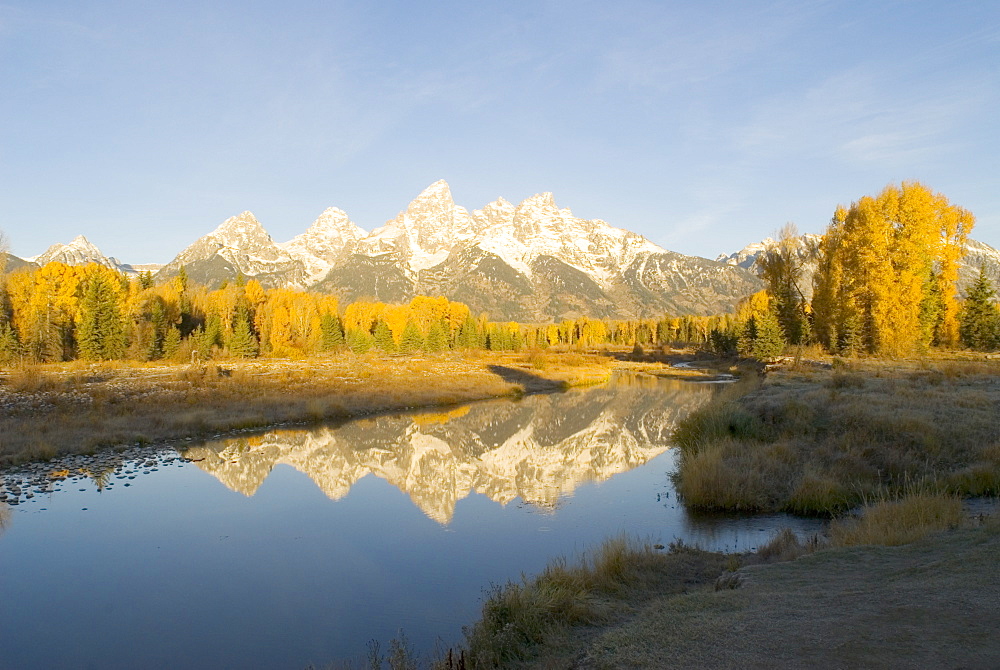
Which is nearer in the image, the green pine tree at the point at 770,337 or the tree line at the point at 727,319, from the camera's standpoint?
the tree line at the point at 727,319

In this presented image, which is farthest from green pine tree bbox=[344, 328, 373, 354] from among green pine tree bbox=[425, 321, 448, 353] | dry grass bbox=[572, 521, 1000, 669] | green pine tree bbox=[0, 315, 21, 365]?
dry grass bbox=[572, 521, 1000, 669]

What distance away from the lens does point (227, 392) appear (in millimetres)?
36688

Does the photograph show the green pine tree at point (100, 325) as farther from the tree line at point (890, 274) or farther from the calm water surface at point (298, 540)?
the tree line at point (890, 274)

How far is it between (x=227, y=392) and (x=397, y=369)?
24.6 m

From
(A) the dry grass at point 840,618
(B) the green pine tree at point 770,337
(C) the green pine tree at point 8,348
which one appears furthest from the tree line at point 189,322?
(A) the dry grass at point 840,618

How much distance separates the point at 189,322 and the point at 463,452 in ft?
234

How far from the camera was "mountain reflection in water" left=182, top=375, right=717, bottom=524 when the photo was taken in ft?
64.0

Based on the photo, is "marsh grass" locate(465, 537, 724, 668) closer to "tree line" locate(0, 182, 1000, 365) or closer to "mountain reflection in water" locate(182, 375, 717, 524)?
"mountain reflection in water" locate(182, 375, 717, 524)

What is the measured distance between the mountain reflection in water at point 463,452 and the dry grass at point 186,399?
99.2 inches

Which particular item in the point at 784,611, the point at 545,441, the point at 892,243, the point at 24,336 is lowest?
the point at 545,441

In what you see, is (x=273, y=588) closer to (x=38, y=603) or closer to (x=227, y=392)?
(x=38, y=603)

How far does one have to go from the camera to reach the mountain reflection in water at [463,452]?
19.5 metres

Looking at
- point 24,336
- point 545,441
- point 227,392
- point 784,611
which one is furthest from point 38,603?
point 24,336

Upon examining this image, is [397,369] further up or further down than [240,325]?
further down
